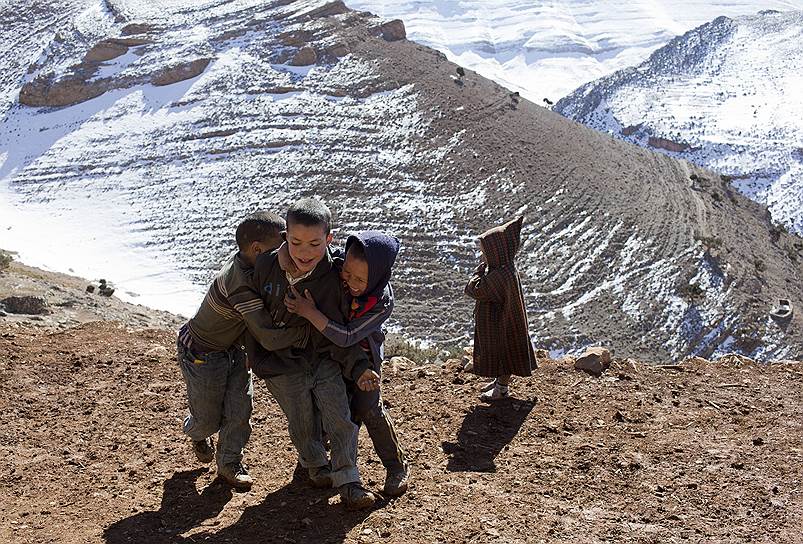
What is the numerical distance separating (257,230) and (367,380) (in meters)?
0.82

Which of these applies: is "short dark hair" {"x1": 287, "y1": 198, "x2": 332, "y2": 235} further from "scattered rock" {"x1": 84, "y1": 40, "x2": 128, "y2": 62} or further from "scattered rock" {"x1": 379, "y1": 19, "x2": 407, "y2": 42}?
"scattered rock" {"x1": 379, "y1": 19, "x2": 407, "y2": 42}

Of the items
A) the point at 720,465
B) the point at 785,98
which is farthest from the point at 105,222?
the point at 785,98

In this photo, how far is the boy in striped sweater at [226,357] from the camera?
12.9 feet

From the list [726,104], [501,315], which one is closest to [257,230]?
[501,315]

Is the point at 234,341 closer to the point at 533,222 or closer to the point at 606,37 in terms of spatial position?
the point at 533,222

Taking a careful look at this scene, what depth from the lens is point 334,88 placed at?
131 ft

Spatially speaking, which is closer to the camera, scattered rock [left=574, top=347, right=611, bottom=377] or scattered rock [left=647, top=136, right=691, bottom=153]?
scattered rock [left=574, top=347, right=611, bottom=377]

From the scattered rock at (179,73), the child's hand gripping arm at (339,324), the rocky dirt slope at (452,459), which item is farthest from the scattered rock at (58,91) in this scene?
the child's hand gripping arm at (339,324)

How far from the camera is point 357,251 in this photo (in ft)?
12.4

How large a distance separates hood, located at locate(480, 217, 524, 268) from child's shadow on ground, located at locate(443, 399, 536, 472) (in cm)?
93

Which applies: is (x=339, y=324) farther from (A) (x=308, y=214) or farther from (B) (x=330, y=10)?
(B) (x=330, y=10)

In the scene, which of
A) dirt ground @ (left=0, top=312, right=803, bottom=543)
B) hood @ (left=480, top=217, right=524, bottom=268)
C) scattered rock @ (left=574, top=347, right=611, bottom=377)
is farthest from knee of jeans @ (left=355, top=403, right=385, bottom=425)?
scattered rock @ (left=574, top=347, right=611, bottom=377)

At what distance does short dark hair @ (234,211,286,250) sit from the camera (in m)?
3.92

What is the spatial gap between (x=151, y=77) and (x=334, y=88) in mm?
8980
